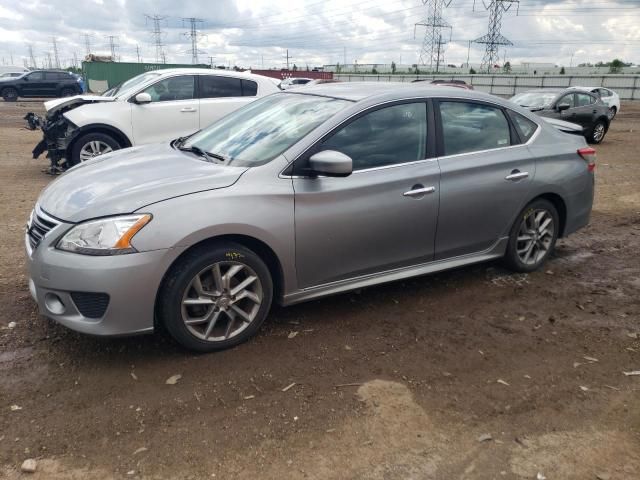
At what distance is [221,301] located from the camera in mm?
3430

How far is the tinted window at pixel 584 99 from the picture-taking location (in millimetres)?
15188

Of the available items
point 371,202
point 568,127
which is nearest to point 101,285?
point 371,202

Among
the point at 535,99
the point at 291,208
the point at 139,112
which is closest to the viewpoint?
the point at 291,208

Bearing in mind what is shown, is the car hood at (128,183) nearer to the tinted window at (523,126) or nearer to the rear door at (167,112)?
the tinted window at (523,126)

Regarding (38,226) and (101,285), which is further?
(38,226)

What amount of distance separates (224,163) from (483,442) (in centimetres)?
238

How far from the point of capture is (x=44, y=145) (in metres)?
9.02

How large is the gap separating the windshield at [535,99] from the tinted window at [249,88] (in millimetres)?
8311

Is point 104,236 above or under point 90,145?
above

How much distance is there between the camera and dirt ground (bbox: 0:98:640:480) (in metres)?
2.60

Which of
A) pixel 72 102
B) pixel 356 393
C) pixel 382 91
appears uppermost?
pixel 382 91

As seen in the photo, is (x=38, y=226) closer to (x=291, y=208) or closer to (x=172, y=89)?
(x=291, y=208)

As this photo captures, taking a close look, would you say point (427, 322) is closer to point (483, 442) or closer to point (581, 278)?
point (483, 442)

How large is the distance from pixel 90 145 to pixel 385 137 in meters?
6.17
